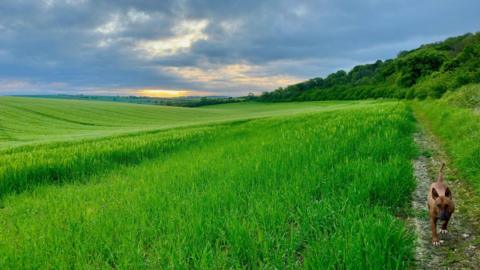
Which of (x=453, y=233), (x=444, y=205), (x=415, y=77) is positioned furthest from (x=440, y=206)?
(x=415, y=77)

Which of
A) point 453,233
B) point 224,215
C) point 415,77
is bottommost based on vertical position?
point 453,233

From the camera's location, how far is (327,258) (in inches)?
137

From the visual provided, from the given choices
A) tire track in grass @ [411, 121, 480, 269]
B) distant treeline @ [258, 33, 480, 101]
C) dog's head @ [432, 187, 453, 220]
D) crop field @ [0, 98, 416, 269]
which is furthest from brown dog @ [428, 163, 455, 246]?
distant treeline @ [258, 33, 480, 101]

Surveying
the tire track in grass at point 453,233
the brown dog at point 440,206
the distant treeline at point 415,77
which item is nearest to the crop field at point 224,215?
the tire track in grass at point 453,233

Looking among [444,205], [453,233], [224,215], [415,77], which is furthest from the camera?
[415,77]

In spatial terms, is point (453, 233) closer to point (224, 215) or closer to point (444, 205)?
point (444, 205)

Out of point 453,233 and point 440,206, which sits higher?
point 440,206

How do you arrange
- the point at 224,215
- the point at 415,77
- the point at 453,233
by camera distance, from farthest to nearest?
1. the point at 415,77
2. the point at 224,215
3. the point at 453,233

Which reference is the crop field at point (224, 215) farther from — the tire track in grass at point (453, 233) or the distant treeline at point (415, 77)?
the distant treeline at point (415, 77)

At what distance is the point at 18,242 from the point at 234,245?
3271 mm

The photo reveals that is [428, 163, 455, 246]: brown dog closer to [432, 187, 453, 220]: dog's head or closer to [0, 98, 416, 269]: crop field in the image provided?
[432, 187, 453, 220]: dog's head

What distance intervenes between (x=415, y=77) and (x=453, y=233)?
99.8 m

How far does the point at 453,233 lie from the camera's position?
4766 mm

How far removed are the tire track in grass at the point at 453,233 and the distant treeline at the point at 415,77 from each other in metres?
42.0
